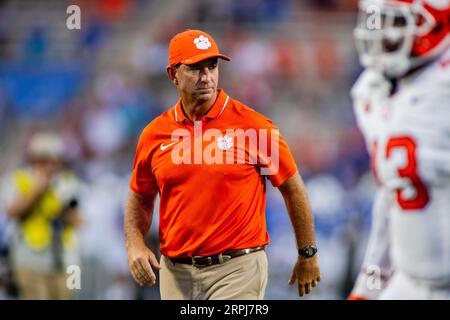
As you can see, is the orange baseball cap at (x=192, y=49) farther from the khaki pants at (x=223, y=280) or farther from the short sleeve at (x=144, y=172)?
the khaki pants at (x=223, y=280)

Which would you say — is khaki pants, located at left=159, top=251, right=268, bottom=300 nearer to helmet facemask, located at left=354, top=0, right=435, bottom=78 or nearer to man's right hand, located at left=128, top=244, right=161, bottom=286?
man's right hand, located at left=128, top=244, right=161, bottom=286

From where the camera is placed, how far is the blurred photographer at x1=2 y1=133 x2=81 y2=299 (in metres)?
4.63

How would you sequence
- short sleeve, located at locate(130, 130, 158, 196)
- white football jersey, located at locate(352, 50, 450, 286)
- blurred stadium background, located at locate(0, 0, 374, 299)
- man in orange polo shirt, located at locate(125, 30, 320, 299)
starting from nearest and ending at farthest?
white football jersey, located at locate(352, 50, 450, 286), man in orange polo shirt, located at locate(125, 30, 320, 299), short sleeve, located at locate(130, 130, 158, 196), blurred stadium background, located at locate(0, 0, 374, 299)

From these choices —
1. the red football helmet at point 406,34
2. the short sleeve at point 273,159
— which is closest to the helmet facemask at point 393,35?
the red football helmet at point 406,34

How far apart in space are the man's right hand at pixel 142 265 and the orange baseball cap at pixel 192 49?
2.33 feet

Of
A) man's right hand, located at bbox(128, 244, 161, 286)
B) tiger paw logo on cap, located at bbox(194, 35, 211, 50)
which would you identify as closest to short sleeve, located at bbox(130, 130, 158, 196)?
man's right hand, located at bbox(128, 244, 161, 286)

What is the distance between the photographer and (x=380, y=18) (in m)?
2.71

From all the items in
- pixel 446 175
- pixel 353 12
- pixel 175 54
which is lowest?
pixel 446 175

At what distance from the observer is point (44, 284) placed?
463cm

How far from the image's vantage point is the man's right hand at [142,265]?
2.97 m

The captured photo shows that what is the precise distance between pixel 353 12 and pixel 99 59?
1772mm
